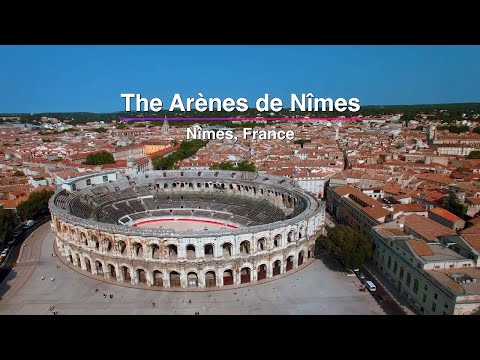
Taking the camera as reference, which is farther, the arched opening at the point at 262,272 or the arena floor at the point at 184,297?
the arched opening at the point at 262,272

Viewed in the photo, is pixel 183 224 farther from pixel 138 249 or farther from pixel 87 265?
pixel 87 265

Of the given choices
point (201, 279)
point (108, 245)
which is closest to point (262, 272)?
point (201, 279)

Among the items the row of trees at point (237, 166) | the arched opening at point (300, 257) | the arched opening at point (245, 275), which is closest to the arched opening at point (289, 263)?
the arched opening at point (300, 257)

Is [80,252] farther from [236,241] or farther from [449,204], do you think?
[449,204]

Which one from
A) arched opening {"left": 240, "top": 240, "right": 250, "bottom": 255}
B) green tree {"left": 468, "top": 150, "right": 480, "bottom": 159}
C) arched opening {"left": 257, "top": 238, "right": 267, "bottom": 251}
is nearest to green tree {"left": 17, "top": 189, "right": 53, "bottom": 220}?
arched opening {"left": 240, "top": 240, "right": 250, "bottom": 255}

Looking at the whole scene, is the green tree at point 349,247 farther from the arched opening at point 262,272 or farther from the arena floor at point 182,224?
the arena floor at point 182,224

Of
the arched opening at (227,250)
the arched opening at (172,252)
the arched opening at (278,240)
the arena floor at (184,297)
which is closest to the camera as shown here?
the arena floor at (184,297)
